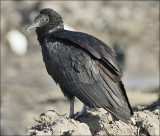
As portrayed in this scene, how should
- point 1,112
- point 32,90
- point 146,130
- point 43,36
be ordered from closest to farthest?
point 146,130, point 43,36, point 1,112, point 32,90

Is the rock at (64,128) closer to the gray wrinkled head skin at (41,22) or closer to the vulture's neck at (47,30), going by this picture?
the vulture's neck at (47,30)

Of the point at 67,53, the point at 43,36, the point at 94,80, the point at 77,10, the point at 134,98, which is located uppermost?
the point at 77,10

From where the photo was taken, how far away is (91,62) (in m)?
6.68

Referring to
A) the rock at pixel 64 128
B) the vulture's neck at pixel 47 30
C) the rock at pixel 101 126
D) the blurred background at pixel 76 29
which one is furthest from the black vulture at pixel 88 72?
the blurred background at pixel 76 29

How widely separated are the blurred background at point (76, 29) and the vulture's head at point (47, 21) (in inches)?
195

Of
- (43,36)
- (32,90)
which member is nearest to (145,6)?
(32,90)

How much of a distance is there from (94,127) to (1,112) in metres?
8.10

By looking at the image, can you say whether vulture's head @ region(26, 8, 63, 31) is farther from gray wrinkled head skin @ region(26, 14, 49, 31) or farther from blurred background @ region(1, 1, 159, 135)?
blurred background @ region(1, 1, 159, 135)

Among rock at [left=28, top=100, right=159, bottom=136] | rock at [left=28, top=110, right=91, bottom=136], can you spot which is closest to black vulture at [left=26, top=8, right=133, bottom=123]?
rock at [left=28, top=100, right=159, bottom=136]

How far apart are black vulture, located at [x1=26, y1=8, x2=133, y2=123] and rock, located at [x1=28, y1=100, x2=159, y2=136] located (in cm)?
20

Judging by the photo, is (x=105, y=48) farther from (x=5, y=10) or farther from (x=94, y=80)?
(x=5, y=10)

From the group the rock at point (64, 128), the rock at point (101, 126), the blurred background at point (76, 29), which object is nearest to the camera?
the rock at point (64, 128)

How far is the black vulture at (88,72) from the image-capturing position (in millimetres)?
6535

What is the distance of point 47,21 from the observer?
8.00 m
